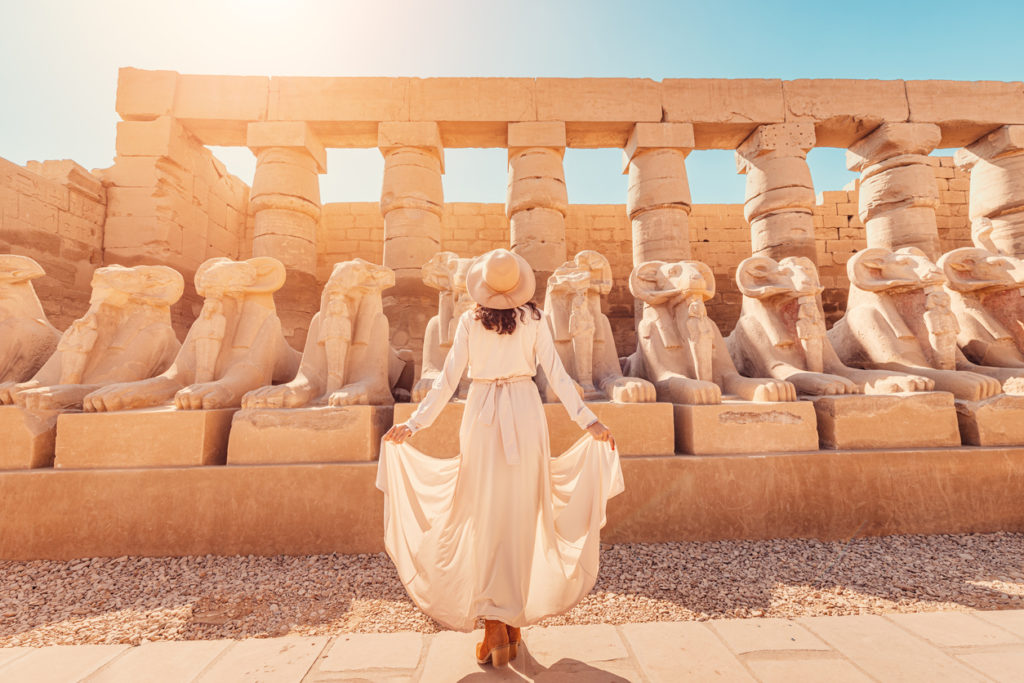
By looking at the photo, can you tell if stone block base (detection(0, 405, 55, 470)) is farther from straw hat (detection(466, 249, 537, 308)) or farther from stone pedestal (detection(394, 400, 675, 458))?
straw hat (detection(466, 249, 537, 308))

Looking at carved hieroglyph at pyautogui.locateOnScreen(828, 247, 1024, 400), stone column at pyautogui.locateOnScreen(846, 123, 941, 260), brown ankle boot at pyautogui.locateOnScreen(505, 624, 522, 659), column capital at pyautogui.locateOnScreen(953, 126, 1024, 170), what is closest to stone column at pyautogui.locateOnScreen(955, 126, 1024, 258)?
column capital at pyautogui.locateOnScreen(953, 126, 1024, 170)

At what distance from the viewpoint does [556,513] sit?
1.98 meters

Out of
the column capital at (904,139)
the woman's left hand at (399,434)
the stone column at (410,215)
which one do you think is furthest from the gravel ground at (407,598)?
the column capital at (904,139)

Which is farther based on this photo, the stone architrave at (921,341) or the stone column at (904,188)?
the stone column at (904,188)

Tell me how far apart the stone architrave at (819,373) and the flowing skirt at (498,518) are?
2047 mm

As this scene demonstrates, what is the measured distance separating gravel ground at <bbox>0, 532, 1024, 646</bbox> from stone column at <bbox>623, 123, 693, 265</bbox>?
4354 mm

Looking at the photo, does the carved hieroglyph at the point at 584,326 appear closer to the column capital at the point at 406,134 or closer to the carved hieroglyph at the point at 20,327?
the carved hieroglyph at the point at 20,327

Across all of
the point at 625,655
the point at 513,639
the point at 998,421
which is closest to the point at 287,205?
the point at 513,639

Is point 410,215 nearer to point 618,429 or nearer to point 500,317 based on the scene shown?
point 618,429

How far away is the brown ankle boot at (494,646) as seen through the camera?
172cm

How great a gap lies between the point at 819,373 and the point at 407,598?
120 inches

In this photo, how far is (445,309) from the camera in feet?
11.5

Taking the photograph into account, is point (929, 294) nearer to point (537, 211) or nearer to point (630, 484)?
point (630, 484)

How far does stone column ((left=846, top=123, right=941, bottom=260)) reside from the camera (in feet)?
21.4
